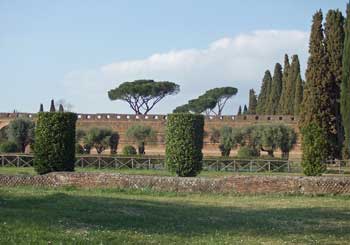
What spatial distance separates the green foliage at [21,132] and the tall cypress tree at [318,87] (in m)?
20.1

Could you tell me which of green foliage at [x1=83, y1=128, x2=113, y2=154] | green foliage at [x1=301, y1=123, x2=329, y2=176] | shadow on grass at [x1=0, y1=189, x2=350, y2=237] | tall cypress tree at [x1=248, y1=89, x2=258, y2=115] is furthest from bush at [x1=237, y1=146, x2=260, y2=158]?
shadow on grass at [x1=0, y1=189, x2=350, y2=237]

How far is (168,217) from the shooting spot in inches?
400

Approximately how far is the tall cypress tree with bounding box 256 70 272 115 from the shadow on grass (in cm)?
4163

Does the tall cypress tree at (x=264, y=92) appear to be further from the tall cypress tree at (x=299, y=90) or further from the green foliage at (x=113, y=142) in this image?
the green foliage at (x=113, y=142)

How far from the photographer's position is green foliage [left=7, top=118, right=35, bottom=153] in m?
40.8

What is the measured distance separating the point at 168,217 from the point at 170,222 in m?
0.57

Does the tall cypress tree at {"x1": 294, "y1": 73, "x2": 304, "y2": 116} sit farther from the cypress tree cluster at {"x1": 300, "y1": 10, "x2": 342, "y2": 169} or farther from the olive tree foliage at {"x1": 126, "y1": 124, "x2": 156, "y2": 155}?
the olive tree foliage at {"x1": 126, "y1": 124, "x2": 156, "y2": 155}

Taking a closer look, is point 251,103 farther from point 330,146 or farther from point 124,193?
point 124,193

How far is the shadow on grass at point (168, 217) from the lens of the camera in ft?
28.6

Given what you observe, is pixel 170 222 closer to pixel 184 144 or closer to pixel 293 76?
pixel 184 144

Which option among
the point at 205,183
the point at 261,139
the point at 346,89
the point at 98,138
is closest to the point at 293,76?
the point at 261,139

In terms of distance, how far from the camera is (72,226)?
27.3 ft

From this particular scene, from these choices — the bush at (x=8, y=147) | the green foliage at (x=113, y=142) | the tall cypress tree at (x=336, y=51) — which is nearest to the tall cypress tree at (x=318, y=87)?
the tall cypress tree at (x=336, y=51)

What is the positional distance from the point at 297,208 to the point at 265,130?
28.8m
